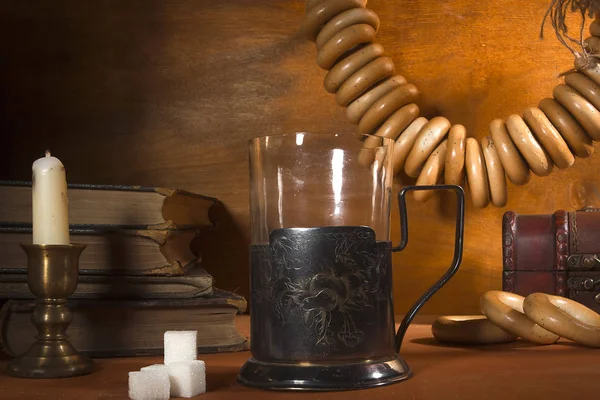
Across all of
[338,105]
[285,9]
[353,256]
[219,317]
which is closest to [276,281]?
[353,256]

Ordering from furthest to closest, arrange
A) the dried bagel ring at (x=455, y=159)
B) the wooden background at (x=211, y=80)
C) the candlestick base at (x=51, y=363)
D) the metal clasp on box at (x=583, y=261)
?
the wooden background at (x=211, y=80)
the dried bagel ring at (x=455, y=159)
the metal clasp on box at (x=583, y=261)
the candlestick base at (x=51, y=363)

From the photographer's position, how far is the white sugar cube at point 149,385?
66cm

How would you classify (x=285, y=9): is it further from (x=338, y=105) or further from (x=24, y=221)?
(x=24, y=221)

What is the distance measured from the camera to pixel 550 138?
1.13 meters

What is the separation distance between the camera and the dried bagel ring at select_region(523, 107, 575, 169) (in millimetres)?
1126

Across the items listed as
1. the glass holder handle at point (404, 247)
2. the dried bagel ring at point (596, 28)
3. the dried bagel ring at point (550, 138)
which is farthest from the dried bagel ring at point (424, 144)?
the glass holder handle at point (404, 247)

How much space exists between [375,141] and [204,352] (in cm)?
32

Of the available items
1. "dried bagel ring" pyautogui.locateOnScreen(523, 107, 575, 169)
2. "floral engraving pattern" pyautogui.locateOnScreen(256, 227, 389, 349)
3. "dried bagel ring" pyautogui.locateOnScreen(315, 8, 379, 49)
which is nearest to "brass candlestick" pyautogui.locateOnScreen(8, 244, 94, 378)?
"floral engraving pattern" pyautogui.locateOnScreen(256, 227, 389, 349)

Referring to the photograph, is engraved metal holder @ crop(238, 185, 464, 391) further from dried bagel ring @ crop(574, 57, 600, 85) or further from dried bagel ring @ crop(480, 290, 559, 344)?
dried bagel ring @ crop(574, 57, 600, 85)

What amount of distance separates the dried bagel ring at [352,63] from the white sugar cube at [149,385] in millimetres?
625

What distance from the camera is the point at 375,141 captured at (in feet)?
2.60

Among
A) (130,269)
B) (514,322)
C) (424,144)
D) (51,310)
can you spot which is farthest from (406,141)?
(51,310)

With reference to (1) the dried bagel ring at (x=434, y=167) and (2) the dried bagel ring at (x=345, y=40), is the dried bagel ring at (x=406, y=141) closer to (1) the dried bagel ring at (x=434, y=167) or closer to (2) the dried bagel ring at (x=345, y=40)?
(1) the dried bagel ring at (x=434, y=167)

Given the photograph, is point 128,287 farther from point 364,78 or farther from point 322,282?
point 364,78
